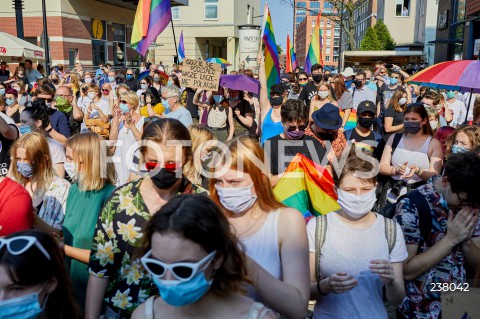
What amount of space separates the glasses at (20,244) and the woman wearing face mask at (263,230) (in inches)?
29.9

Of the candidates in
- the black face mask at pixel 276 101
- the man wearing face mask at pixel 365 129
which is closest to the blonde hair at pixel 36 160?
the man wearing face mask at pixel 365 129

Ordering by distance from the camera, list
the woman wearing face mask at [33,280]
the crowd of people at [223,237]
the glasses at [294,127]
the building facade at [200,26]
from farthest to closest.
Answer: the building facade at [200,26], the glasses at [294,127], the woman wearing face mask at [33,280], the crowd of people at [223,237]

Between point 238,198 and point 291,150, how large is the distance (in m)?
1.91

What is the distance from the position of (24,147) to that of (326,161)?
2.45 metres

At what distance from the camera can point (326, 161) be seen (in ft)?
13.6

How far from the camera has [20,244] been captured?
181 cm

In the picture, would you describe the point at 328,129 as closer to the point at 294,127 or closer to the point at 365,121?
the point at 294,127

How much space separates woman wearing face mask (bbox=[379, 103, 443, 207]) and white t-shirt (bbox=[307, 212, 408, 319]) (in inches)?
84.0

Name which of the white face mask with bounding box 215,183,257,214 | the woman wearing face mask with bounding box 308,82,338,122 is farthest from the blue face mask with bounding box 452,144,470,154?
the woman wearing face mask with bounding box 308,82,338,122

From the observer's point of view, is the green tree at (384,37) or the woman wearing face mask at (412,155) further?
the green tree at (384,37)

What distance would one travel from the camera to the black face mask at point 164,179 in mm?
2418

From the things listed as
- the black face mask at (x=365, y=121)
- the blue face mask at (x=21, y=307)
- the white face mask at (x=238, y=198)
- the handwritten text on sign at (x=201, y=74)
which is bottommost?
the blue face mask at (x=21, y=307)

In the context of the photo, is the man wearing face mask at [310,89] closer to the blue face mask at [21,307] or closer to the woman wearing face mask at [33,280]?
the woman wearing face mask at [33,280]

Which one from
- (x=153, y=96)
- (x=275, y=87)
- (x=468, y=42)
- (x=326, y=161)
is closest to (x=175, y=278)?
(x=326, y=161)
